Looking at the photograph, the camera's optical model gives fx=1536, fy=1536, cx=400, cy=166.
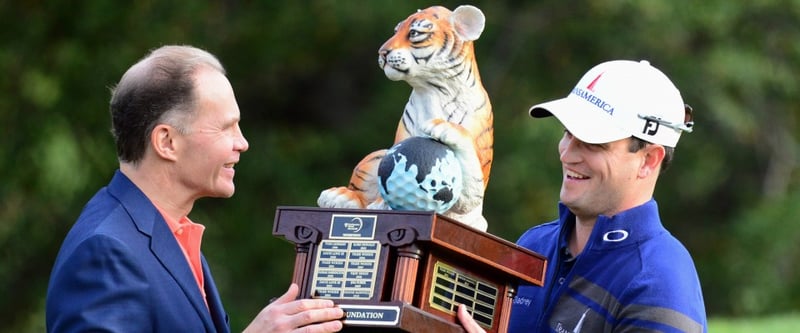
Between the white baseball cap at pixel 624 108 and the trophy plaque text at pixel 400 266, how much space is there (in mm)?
485

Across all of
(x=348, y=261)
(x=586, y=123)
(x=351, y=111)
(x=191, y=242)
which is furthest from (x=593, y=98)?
(x=351, y=111)

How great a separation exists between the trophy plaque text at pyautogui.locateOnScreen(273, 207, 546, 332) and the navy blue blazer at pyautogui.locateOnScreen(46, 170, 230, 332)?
1.17 feet

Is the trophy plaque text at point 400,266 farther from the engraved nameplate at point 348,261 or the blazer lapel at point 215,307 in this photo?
the blazer lapel at point 215,307

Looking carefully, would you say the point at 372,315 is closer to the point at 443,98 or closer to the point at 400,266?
the point at 400,266

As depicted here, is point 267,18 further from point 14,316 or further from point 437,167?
point 437,167

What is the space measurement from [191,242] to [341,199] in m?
0.53

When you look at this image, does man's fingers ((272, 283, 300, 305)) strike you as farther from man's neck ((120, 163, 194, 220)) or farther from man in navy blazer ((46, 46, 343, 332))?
man's neck ((120, 163, 194, 220))

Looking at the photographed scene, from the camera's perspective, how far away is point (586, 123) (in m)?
5.18

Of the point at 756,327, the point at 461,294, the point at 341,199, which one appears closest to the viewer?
the point at 461,294

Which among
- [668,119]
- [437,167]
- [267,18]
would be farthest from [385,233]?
[267,18]

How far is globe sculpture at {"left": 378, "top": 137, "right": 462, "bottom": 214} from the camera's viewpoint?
16.3ft

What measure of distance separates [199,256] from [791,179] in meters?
13.6

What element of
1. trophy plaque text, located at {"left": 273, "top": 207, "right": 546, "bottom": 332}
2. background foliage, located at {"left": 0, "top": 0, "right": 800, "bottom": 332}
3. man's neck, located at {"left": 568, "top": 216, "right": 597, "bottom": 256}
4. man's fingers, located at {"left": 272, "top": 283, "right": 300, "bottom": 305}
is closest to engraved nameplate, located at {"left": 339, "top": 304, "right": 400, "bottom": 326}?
trophy plaque text, located at {"left": 273, "top": 207, "right": 546, "bottom": 332}

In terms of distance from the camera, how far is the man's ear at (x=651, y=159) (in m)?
5.22
